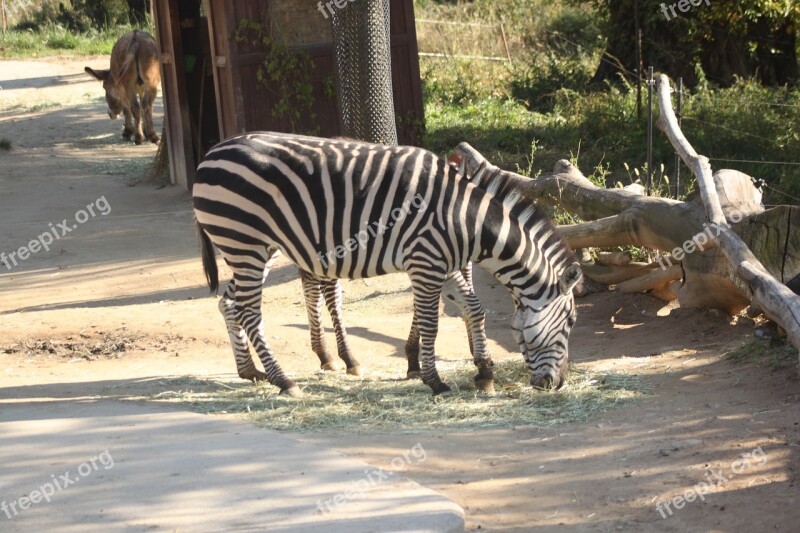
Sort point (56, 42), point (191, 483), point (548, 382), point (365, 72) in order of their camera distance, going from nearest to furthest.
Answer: point (191, 483), point (548, 382), point (365, 72), point (56, 42)

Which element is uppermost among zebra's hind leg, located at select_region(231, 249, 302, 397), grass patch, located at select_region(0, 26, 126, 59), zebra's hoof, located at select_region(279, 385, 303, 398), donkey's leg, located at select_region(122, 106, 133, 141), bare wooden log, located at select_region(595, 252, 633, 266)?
grass patch, located at select_region(0, 26, 126, 59)

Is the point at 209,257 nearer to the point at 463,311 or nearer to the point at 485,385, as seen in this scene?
the point at 463,311

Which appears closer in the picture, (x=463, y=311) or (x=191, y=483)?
(x=191, y=483)

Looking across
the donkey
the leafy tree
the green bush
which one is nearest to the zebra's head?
the leafy tree

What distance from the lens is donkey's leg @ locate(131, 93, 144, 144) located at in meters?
18.8

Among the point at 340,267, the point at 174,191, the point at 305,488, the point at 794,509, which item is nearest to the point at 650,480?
the point at 794,509

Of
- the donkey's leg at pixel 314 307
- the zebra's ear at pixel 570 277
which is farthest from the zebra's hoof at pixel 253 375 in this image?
the zebra's ear at pixel 570 277

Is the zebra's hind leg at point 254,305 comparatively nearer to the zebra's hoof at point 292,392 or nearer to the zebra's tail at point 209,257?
the zebra's hoof at point 292,392

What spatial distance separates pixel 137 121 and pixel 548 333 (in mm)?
14438

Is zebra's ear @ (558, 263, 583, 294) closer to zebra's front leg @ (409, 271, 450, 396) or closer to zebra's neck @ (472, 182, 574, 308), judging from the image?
zebra's neck @ (472, 182, 574, 308)

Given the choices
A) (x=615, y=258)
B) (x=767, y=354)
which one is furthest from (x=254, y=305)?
(x=615, y=258)

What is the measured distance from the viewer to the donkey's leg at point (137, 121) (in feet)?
61.6

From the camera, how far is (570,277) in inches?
247

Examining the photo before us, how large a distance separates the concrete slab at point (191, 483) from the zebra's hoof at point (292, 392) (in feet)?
2.37
